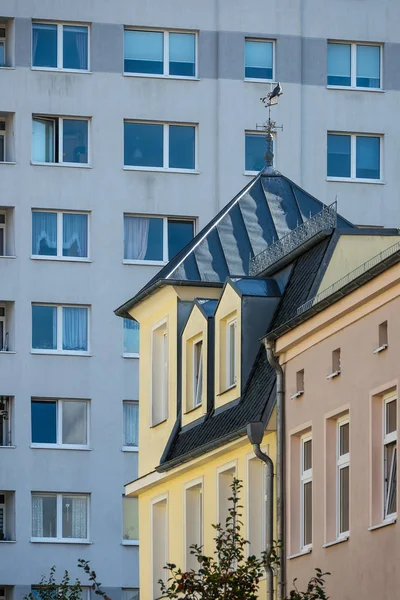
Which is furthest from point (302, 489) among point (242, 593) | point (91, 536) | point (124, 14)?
point (124, 14)

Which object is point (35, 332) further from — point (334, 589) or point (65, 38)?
point (334, 589)

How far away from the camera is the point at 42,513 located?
199 ft

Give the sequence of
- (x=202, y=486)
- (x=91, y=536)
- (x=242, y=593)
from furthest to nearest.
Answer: (x=91, y=536) < (x=202, y=486) < (x=242, y=593)

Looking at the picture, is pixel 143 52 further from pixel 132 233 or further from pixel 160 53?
pixel 132 233

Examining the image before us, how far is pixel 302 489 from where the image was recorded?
30062 mm

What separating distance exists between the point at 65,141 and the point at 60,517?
1158cm

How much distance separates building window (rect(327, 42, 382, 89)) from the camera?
2539 inches

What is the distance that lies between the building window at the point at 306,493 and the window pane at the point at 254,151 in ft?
110

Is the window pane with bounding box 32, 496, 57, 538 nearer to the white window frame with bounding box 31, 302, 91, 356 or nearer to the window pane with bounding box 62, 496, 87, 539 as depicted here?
the window pane with bounding box 62, 496, 87, 539

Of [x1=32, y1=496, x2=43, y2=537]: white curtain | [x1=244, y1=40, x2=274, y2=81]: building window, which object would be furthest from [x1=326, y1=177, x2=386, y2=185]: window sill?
[x1=32, y1=496, x2=43, y2=537]: white curtain

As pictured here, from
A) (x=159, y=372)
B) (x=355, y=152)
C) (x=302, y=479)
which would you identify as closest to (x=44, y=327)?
(x=355, y=152)

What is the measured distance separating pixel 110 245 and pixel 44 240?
79.7 inches

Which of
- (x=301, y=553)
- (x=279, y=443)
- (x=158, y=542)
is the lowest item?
(x=301, y=553)

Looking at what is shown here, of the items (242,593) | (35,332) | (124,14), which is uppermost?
(124,14)
